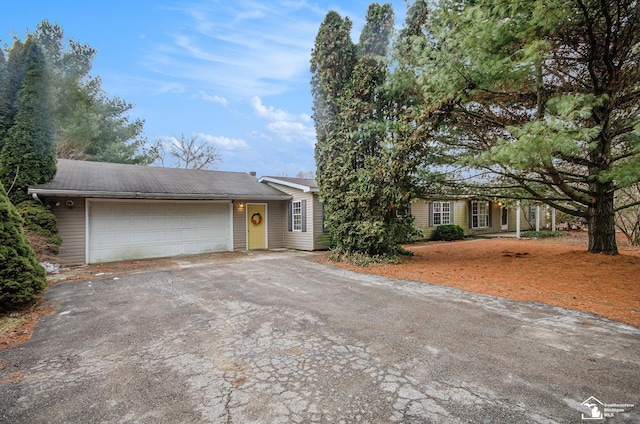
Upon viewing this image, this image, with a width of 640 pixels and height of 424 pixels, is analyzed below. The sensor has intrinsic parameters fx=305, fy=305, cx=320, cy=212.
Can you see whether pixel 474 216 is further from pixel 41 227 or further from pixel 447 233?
pixel 41 227

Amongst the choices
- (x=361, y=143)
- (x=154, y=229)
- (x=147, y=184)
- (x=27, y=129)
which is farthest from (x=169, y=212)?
(x=361, y=143)

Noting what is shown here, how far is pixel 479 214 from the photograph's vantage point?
1795 cm

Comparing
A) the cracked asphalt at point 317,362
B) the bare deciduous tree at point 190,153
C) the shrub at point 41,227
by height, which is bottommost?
the cracked asphalt at point 317,362

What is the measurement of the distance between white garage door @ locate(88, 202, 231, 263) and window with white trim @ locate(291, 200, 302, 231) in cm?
257

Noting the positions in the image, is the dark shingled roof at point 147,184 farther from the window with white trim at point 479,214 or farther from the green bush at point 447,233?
the window with white trim at point 479,214

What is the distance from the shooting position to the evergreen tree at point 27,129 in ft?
27.3

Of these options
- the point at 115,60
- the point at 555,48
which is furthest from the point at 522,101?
the point at 115,60

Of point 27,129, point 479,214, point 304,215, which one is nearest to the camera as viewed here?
point 27,129

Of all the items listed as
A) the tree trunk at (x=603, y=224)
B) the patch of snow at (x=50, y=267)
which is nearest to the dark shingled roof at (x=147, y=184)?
the patch of snow at (x=50, y=267)

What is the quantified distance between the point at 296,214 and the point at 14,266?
8730 millimetres

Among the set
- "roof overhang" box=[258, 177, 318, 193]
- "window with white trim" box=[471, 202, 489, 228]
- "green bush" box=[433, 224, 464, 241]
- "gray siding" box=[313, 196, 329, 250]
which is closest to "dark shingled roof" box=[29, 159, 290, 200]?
"roof overhang" box=[258, 177, 318, 193]

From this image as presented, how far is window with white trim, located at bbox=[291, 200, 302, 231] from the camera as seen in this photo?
40.3 ft

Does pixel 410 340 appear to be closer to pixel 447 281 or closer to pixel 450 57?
pixel 447 281

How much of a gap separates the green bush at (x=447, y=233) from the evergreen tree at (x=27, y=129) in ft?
51.3
